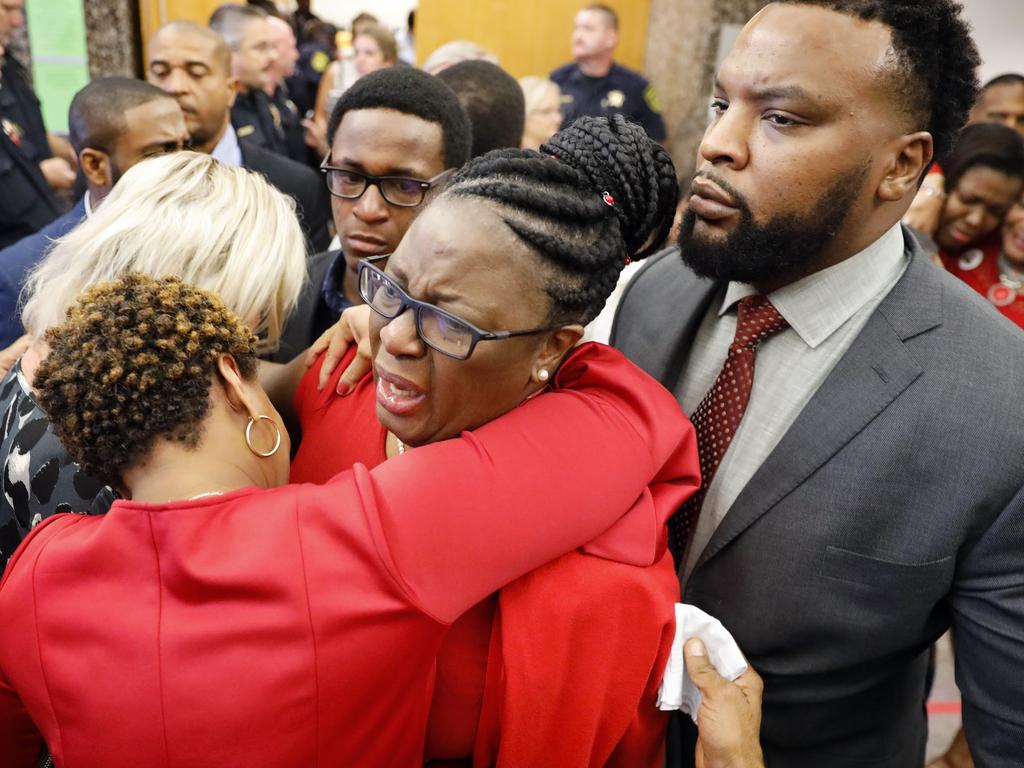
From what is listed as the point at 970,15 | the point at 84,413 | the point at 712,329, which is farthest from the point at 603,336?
the point at 970,15

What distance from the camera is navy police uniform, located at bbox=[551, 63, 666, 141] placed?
5.81 meters

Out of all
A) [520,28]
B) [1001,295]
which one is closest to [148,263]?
[1001,295]

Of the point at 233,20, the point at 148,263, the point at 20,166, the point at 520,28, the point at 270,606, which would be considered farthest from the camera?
the point at 520,28

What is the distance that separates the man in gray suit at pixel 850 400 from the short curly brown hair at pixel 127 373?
0.89 metres

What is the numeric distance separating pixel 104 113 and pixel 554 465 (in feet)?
7.21

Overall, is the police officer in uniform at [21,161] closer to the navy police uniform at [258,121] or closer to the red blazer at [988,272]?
the navy police uniform at [258,121]

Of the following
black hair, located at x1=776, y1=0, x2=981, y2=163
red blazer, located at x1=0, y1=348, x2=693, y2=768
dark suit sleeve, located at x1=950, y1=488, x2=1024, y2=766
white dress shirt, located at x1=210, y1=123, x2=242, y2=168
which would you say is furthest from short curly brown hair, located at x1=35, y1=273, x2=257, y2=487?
white dress shirt, located at x1=210, y1=123, x2=242, y2=168

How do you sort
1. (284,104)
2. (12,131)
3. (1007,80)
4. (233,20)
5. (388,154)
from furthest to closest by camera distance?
(284,104), (233,20), (1007,80), (12,131), (388,154)

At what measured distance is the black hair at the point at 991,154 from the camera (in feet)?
10.7

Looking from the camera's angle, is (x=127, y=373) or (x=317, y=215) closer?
(x=127, y=373)

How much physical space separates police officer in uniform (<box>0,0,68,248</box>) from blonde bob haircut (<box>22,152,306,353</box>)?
2.51 meters

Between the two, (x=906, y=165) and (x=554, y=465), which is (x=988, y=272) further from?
(x=554, y=465)

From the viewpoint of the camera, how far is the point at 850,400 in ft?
4.61

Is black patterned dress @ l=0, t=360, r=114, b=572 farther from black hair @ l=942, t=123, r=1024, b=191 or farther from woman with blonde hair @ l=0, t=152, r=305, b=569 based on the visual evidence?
black hair @ l=942, t=123, r=1024, b=191
